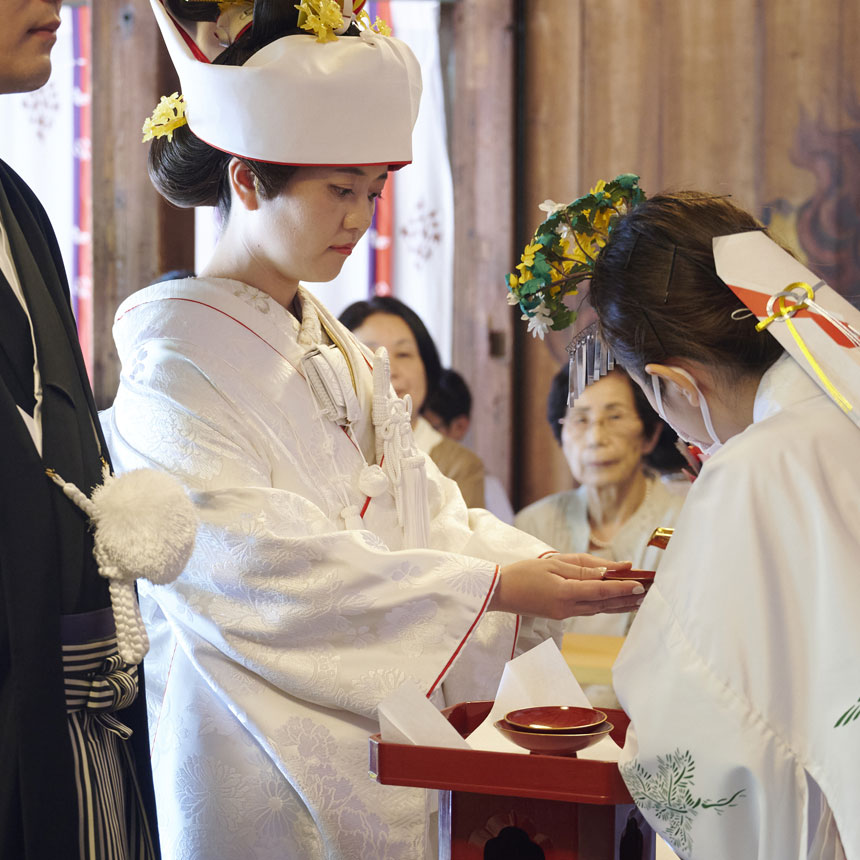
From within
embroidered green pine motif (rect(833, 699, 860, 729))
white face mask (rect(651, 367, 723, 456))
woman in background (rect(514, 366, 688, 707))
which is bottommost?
woman in background (rect(514, 366, 688, 707))

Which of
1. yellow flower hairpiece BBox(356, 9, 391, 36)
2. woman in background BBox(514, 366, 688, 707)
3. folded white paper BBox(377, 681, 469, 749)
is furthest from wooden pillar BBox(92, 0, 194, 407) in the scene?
folded white paper BBox(377, 681, 469, 749)

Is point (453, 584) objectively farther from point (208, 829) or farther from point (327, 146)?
point (327, 146)

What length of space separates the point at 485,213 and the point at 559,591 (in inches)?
99.7

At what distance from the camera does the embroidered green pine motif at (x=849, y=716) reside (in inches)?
47.1

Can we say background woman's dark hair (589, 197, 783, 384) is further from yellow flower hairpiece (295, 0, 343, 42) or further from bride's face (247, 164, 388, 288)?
yellow flower hairpiece (295, 0, 343, 42)

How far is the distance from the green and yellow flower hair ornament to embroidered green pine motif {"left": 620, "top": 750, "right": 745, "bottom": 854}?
2.33 ft

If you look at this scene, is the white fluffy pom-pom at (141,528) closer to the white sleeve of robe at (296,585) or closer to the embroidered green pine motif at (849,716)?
the white sleeve of robe at (296,585)

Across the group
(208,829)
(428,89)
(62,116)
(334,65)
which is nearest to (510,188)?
(428,89)

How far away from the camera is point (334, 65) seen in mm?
1860

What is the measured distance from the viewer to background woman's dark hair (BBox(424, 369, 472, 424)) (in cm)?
400

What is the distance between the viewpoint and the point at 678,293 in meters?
1.49

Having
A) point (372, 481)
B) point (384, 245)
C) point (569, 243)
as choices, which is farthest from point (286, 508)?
point (384, 245)

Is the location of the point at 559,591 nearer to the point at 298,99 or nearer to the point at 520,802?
the point at 520,802

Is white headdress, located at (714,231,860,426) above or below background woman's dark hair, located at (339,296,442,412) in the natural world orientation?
above
